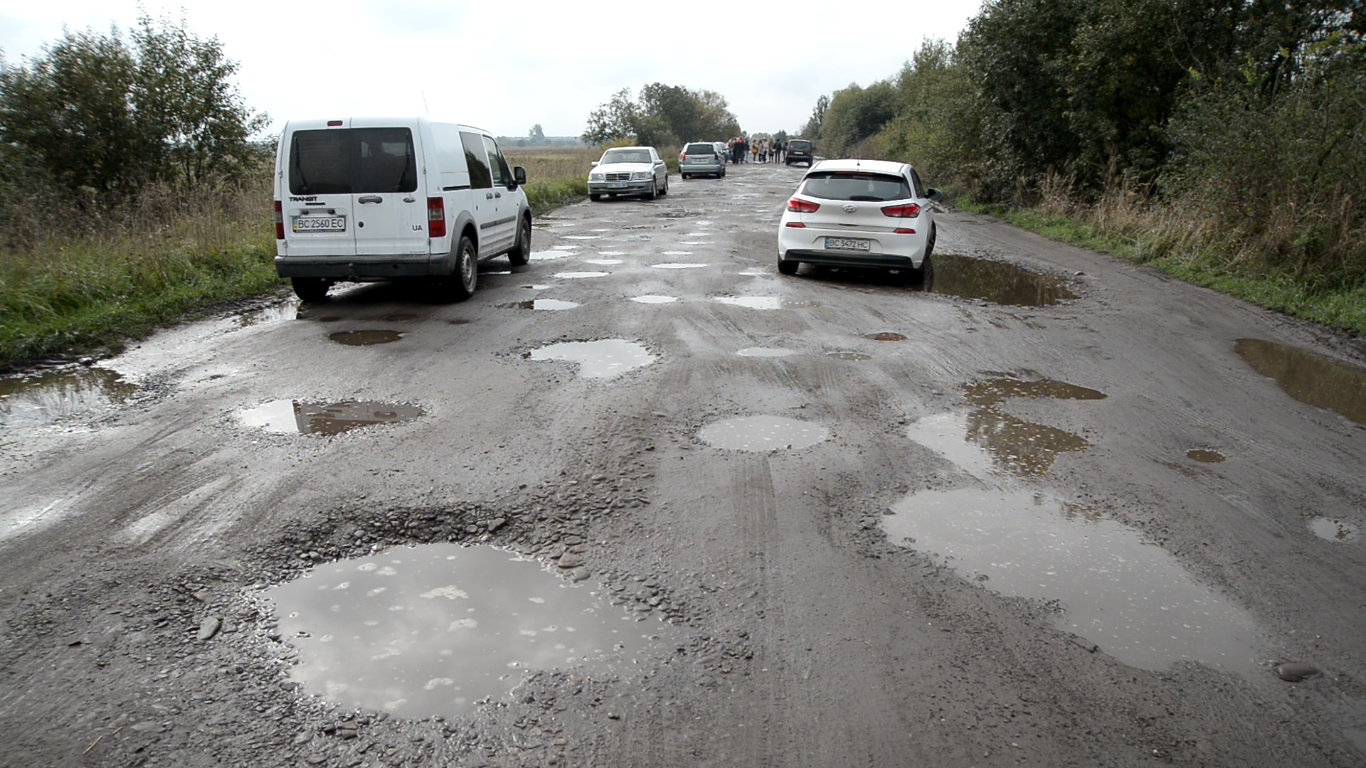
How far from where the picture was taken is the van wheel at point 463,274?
412 inches

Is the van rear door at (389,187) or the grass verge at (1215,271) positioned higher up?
→ the van rear door at (389,187)

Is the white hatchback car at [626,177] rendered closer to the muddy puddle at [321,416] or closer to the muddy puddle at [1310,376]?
the muddy puddle at [1310,376]

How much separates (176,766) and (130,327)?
24.7ft

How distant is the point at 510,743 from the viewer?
2.79 m

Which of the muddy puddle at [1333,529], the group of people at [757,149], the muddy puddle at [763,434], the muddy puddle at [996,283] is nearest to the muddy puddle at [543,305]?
the muddy puddle at [763,434]

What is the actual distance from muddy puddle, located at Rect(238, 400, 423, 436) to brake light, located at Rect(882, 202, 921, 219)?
7.79 m

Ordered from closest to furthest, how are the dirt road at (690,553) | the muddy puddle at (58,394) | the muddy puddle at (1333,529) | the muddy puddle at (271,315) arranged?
the dirt road at (690,553) → the muddy puddle at (1333,529) → the muddy puddle at (58,394) → the muddy puddle at (271,315)

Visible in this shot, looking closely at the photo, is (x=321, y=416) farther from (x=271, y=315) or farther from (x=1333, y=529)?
(x=1333, y=529)

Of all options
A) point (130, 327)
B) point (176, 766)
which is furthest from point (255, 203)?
point (176, 766)

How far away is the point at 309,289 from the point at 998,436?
8304mm

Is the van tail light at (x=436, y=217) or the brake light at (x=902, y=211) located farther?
the brake light at (x=902, y=211)

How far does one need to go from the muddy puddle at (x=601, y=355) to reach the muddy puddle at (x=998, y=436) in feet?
8.55

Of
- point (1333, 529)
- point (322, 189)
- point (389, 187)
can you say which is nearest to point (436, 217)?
Answer: point (389, 187)

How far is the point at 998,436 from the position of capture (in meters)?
5.86
